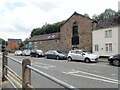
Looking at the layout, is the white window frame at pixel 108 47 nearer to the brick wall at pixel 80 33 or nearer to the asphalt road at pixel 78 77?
the brick wall at pixel 80 33

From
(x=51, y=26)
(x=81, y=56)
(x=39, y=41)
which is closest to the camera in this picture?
(x=81, y=56)

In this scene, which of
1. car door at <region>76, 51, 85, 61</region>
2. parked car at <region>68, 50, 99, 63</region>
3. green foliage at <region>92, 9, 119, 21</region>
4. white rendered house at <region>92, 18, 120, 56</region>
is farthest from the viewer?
green foliage at <region>92, 9, 119, 21</region>

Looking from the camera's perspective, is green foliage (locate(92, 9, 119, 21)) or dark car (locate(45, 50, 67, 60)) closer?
dark car (locate(45, 50, 67, 60))

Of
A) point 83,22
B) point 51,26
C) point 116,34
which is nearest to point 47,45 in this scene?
point 83,22

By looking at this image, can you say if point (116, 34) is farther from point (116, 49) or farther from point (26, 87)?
point (26, 87)

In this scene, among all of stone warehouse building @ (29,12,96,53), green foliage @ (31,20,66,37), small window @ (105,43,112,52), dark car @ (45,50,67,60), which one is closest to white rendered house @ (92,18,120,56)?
small window @ (105,43,112,52)

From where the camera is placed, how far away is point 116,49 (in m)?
25.7

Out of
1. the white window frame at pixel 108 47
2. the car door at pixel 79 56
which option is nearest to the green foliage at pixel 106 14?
the white window frame at pixel 108 47

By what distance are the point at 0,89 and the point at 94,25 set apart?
29.9 metres

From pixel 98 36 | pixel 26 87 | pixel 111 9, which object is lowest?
pixel 26 87

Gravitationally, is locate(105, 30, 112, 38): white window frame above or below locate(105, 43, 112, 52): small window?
above

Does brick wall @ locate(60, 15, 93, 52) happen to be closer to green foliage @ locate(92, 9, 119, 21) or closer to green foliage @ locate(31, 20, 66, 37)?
green foliage @ locate(92, 9, 119, 21)

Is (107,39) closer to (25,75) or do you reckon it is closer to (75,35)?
(75,35)

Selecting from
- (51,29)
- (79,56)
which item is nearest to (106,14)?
(51,29)
